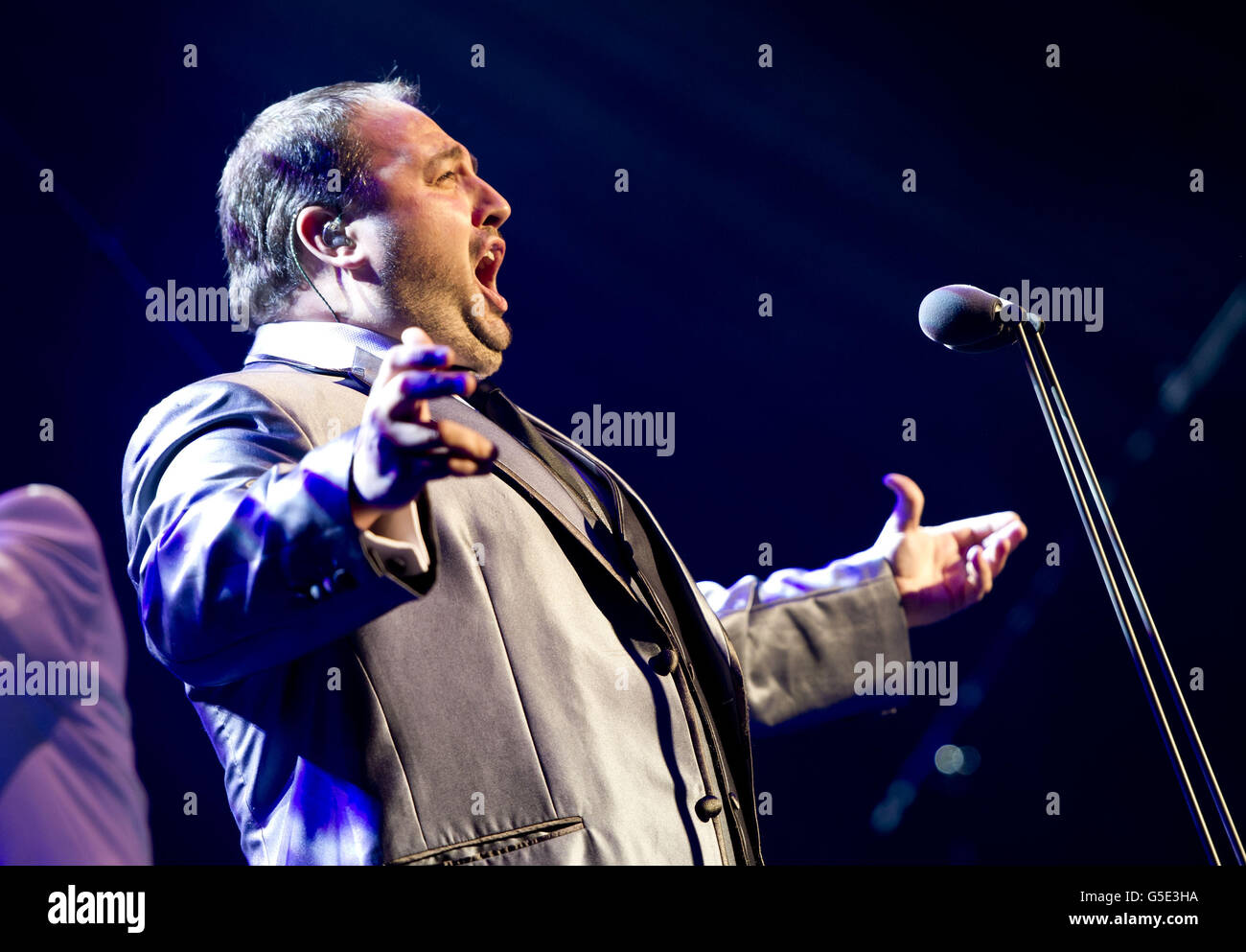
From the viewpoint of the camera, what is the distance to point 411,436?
3.05 feet

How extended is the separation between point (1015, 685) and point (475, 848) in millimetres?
1809

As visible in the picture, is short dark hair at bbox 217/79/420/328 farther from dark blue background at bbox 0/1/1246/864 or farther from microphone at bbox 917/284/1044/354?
microphone at bbox 917/284/1044/354

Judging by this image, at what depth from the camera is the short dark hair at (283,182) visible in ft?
5.89

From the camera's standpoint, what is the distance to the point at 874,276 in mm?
2441

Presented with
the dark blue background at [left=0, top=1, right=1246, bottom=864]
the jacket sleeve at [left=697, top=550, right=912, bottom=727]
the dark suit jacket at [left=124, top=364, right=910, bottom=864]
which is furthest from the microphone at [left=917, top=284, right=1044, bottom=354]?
the dark blue background at [left=0, top=1, right=1246, bottom=864]

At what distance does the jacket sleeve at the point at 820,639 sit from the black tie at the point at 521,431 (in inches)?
14.7

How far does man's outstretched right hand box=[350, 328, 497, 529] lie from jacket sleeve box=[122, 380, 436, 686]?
4 cm

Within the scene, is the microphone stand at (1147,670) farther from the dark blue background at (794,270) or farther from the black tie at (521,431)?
the dark blue background at (794,270)

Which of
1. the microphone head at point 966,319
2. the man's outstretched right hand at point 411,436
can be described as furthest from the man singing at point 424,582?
the microphone head at point 966,319

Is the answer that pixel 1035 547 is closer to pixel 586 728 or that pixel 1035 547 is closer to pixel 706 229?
pixel 706 229

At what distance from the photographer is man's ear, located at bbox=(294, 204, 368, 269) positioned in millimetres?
1756

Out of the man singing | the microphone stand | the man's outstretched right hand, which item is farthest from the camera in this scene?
the microphone stand
